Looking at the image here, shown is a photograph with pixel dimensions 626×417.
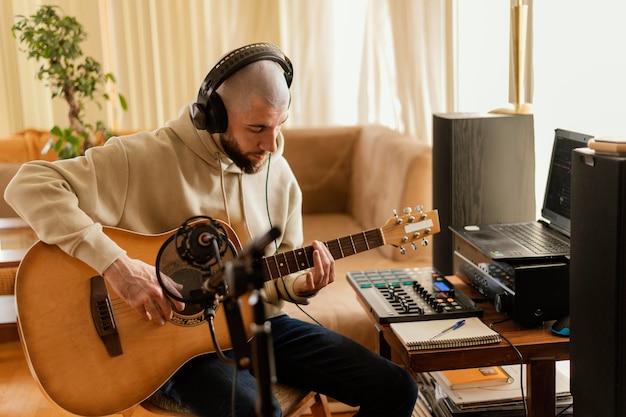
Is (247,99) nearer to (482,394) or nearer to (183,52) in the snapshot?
(482,394)

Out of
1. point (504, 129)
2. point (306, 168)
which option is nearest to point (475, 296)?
point (504, 129)

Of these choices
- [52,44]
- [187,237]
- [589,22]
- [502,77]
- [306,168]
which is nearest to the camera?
[187,237]

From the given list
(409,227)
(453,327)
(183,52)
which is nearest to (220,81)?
(409,227)

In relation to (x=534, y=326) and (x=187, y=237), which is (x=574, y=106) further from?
(x=187, y=237)

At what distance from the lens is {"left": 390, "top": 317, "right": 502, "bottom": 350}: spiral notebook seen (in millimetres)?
1527

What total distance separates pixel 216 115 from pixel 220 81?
0.08 meters

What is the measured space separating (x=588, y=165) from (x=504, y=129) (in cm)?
78

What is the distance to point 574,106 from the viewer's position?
2.10 m

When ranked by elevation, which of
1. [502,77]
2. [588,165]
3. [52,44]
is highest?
[52,44]

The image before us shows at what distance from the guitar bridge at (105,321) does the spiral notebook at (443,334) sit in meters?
0.60

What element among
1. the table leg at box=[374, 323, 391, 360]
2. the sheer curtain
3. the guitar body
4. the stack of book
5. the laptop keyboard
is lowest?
the stack of book

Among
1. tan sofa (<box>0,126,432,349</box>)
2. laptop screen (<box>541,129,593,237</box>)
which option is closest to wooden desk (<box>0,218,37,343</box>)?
tan sofa (<box>0,126,432,349</box>)

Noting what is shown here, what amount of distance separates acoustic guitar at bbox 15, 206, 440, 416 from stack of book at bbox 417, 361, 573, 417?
505 mm

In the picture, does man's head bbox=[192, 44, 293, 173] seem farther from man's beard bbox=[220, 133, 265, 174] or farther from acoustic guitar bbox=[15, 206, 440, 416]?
acoustic guitar bbox=[15, 206, 440, 416]
